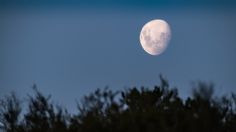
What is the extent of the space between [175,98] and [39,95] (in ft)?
22.6

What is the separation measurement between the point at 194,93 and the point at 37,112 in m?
11.1

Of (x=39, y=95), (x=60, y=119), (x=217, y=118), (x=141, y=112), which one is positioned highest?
(x=39, y=95)

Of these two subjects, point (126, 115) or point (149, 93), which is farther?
point (149, 93)

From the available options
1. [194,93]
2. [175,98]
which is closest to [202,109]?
[194,93]

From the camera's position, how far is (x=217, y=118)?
671 inches

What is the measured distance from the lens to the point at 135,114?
20.3 meters

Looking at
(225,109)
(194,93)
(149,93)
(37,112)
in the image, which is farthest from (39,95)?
(194,93)

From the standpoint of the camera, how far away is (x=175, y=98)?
24.2 metres

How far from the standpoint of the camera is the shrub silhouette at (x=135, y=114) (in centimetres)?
1667

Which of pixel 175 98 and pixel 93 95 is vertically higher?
pixel 93 95

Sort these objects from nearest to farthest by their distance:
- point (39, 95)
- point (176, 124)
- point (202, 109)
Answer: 1. point (202, 109)
2. point (176, 124)
3. point (39, 95)

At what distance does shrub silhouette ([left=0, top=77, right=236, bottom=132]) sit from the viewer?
54.7ft

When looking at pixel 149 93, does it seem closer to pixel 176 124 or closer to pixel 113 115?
pixel 113 115

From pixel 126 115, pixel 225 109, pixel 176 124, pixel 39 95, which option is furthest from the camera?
pixel 39 95
